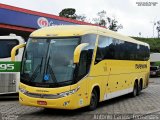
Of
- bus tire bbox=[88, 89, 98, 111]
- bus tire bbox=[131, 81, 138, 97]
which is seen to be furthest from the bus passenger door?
bus tire bbox=[131, 81, 138, 97]

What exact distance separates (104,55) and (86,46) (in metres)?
2.15

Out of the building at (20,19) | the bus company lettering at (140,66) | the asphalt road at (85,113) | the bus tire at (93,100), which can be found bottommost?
the asphalt road at (85,113)

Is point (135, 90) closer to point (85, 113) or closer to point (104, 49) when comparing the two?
point (104, 49)

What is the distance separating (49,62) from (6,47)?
5.60 metres

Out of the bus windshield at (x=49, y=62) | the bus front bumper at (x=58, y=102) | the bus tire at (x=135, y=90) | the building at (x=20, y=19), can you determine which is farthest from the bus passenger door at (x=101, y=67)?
the building at (x=20, y=19)

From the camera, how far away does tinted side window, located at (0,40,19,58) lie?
1822 cm

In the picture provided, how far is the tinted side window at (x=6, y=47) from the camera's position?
59.8ft

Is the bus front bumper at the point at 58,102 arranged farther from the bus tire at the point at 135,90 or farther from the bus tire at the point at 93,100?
the bus tire at the point at 135,90

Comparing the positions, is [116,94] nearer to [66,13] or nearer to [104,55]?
[104,55]

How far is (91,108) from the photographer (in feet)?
48.0

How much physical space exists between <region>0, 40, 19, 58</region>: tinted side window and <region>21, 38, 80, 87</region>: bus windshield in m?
4.45

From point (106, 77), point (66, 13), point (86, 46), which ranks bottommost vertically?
point (106, 77)

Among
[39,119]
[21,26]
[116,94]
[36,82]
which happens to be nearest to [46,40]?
[36,82]

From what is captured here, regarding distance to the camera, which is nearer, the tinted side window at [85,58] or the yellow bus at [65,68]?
the yellow bus at [65,68]
